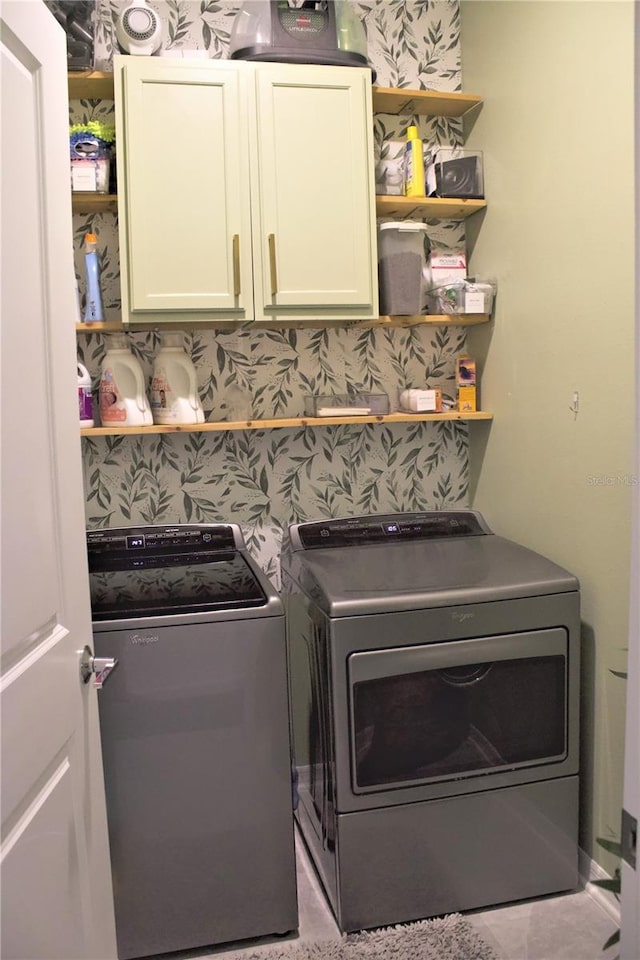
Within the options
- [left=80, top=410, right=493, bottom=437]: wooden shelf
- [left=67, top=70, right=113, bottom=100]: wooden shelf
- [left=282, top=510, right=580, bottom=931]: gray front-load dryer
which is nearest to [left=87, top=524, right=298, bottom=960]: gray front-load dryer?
[left=282, top=510, right=580, bottom=931]: gray front-load dryer

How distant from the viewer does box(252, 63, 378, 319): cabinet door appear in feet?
7.73

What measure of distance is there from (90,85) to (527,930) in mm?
2619

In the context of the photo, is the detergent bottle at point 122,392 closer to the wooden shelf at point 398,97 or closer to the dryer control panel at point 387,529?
the dryer control panel at point 387,529

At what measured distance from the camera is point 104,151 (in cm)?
238

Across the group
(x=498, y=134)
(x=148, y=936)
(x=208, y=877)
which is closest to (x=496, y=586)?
(x=208, y=877)

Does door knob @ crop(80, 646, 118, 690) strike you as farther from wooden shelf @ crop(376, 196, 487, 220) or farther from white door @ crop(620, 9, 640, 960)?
wooden shelf @ crop(376, 196, 487, 220)

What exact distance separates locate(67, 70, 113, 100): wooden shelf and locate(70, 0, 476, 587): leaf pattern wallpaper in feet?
0.14

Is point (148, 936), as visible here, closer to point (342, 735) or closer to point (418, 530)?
point (342, 735)

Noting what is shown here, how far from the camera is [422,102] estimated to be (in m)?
2.67

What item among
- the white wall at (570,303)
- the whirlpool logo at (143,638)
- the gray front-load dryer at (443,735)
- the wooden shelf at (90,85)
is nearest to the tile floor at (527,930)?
the gray front-load dryer at (443,735)

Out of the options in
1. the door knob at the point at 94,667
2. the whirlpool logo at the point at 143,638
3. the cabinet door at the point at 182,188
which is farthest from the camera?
the cabinet door at the point at 182,188

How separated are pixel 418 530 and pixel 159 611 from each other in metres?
1.03

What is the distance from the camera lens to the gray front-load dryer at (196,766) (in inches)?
77.2

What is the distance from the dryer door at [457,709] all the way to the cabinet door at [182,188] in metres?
1.12
